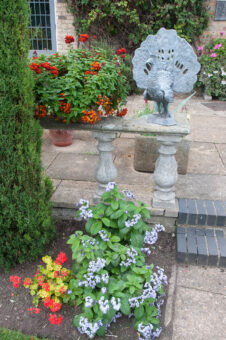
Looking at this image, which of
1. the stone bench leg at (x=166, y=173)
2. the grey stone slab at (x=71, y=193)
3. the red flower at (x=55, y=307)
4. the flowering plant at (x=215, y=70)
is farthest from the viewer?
the flowering plant at (x=215, y=70)

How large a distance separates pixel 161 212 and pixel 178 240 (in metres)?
0.30

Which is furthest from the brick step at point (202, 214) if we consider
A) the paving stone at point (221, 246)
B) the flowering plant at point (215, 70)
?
the flowering plant at point (215, 70)

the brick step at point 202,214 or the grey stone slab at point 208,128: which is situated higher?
the grey stone slab at point 208,128

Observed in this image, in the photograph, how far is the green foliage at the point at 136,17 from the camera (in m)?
7.44

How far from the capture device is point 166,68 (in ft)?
8.96

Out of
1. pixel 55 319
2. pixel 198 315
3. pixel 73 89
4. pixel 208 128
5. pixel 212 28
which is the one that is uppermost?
pixel 212 28

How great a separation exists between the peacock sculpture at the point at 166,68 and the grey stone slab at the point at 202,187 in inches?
36.8

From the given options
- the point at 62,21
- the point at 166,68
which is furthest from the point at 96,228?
the point at 62,21

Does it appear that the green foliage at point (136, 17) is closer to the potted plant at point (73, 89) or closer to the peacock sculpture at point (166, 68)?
the peacock sculpture at point (166, 68)

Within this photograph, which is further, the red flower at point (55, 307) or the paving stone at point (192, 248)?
the paving stone at point (192, 248)

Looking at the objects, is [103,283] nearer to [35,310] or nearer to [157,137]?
[35,310]

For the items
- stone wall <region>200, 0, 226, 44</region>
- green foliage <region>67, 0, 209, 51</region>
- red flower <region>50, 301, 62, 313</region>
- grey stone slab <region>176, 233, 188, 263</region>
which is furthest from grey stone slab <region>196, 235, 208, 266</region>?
stone wall <region>200, 0, 226, 44</region>

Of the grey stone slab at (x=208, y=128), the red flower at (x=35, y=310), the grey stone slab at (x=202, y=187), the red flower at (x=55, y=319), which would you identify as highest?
the grey stone slab at (x=208, y=128)

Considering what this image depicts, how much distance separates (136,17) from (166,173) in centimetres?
588
